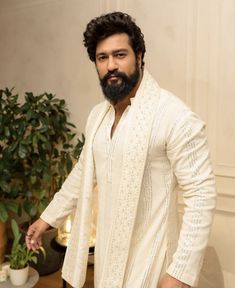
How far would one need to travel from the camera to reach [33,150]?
97.6 inches

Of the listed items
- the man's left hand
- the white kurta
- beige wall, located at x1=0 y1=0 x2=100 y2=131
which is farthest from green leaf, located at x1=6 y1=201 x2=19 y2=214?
the man's left hand

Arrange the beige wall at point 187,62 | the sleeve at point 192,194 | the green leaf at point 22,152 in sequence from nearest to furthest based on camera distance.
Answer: the sleeve at point 192,194 → the beige wall at point 187,62 → the green leaf at point 22,152

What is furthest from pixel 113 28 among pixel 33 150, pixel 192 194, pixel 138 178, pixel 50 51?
pixel 50 51

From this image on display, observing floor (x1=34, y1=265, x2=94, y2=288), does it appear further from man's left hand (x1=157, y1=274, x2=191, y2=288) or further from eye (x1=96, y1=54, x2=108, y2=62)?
eye (x1=96, y1=54, x2=108, y2=62)

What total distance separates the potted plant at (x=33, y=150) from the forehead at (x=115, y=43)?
45.3 inches

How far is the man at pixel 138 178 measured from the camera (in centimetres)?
118

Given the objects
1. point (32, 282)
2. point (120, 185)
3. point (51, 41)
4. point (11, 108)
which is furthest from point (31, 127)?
point (120, 185)

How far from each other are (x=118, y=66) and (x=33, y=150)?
4.33ft

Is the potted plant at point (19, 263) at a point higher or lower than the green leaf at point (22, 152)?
lower

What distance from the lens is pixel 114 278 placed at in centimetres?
133

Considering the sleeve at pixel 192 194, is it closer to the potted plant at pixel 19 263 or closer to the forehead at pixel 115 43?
the forehead at pixel 115 43

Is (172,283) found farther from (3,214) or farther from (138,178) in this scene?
(3,214)

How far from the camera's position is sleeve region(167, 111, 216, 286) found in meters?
1.16

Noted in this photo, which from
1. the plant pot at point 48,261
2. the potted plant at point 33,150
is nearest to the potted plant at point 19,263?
the potted plant at point 33,150
